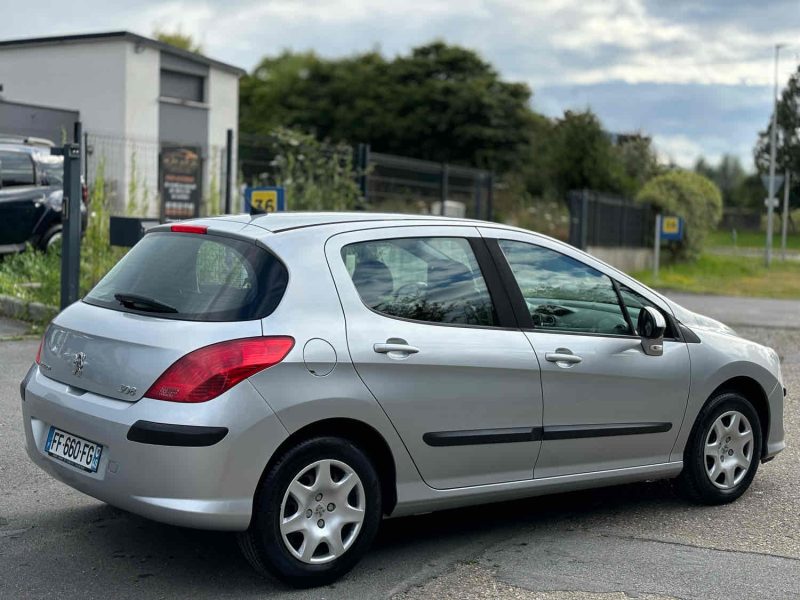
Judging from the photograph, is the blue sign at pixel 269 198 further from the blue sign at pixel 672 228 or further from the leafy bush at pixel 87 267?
the blue sign at pixel 672 228

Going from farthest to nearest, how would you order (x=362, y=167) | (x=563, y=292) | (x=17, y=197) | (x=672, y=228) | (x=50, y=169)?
(x=672, y=228), (x=362, y=167), (x=50, y=169), (x=17, y=197), (x=563, y=292)

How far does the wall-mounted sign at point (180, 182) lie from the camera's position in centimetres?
1455

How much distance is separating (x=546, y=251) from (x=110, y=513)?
8.31ft

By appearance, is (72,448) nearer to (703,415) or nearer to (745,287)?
(703,415)

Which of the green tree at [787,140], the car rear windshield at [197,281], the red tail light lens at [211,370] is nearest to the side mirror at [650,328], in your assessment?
the car rear windshield at [197,281]

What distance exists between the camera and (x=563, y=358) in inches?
202

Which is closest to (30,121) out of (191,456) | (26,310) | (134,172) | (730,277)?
(134,172)

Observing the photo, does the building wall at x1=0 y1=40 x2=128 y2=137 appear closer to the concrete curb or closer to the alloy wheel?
the concrete curb

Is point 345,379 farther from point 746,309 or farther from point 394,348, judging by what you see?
point 746,309

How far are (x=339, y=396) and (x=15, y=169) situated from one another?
12179mm

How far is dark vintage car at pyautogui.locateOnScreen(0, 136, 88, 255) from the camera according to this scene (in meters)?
15.0

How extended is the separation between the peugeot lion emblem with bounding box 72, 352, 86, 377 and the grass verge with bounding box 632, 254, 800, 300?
20.7 metres

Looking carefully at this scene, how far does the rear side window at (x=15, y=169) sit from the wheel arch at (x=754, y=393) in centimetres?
1178

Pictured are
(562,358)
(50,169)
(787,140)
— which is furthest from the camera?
(787,140)
